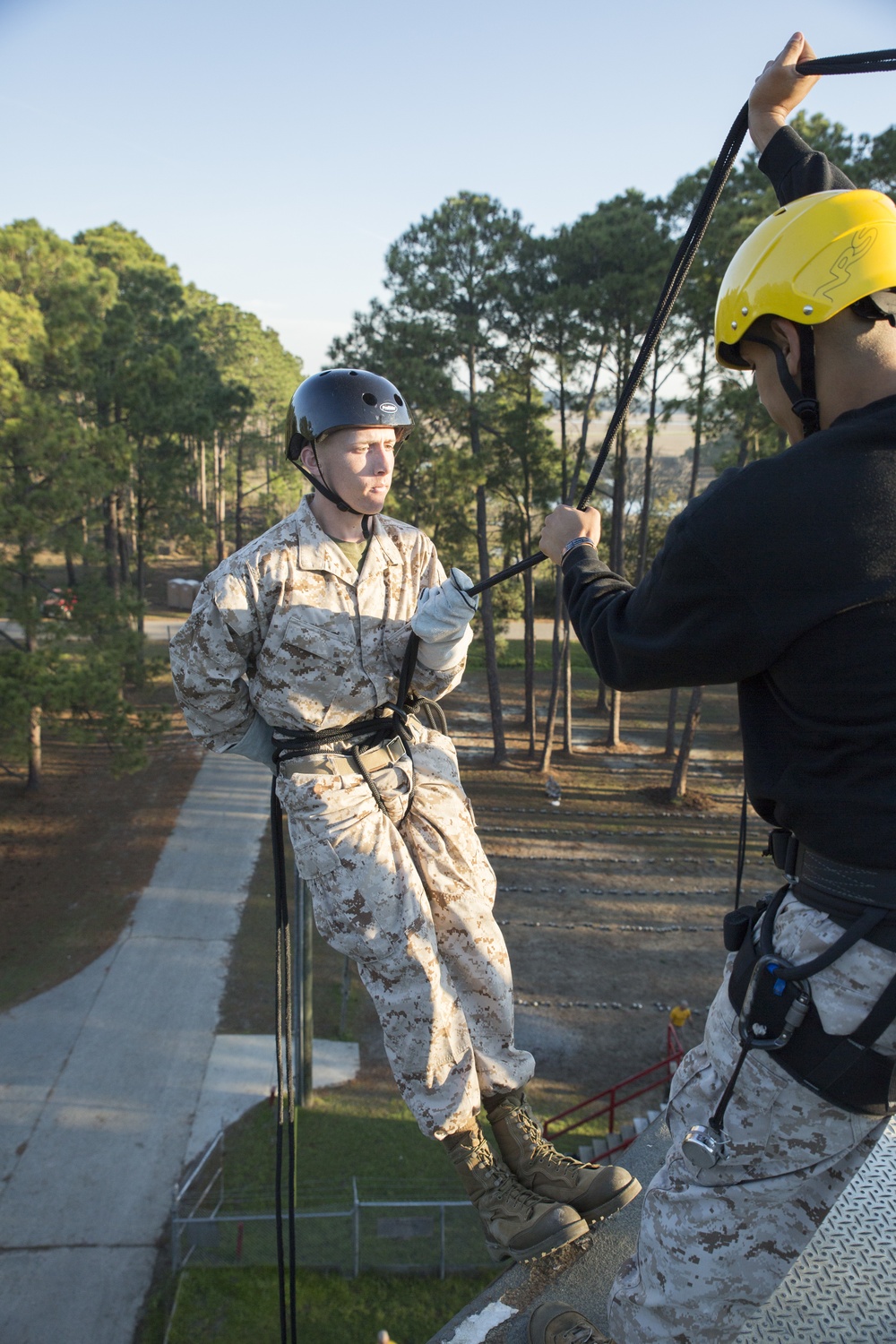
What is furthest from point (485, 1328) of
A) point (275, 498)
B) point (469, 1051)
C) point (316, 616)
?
point (275, 498)

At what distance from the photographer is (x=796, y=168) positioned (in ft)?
8.93

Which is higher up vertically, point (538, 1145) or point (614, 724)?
point (538, 1145)

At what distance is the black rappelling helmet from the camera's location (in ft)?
11.3

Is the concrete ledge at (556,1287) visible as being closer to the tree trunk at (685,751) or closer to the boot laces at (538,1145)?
the boot laces at (538,1145)

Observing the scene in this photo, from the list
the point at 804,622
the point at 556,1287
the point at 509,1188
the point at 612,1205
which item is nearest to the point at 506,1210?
the point at 509,1188

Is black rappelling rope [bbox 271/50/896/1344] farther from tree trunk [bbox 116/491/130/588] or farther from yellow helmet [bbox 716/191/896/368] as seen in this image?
tree trunk [bbox 116/491/130/588]

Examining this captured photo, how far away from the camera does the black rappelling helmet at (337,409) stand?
136 inches

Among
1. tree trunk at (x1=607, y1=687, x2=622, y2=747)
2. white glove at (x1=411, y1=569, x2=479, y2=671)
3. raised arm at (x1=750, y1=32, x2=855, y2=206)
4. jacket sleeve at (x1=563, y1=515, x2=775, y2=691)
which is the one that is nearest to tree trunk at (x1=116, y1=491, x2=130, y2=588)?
tree trunk at (x1=607, y1=687, x2=622, y2=747)

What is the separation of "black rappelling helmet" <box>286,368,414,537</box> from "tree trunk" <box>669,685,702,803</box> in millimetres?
18437

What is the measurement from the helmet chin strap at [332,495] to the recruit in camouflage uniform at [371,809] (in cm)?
7

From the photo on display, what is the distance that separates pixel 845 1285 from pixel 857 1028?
2.10 m

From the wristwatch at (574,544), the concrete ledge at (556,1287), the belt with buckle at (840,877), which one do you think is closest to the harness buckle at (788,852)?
the belt with buckle at (840,877)

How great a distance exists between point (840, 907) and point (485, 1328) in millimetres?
2576

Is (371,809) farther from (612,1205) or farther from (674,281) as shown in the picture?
(674,281)
